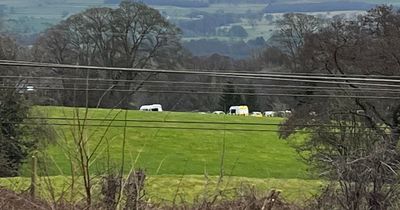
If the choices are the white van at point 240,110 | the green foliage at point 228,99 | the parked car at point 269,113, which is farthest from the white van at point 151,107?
the parked car at point 269,113

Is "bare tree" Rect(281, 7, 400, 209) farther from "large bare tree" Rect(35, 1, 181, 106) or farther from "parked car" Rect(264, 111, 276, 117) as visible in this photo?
"large bare tree" Rect(35, 1, 181, 106)

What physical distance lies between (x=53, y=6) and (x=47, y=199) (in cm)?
2677

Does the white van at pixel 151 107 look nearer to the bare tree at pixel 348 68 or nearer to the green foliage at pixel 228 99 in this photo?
the green foliage at pixel 228 99

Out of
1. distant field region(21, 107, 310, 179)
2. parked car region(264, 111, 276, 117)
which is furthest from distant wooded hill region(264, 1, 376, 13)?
parked car region(264, 111, 276, 117)

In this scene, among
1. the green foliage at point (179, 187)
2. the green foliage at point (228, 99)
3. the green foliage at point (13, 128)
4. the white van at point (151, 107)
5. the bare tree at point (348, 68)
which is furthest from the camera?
the white van at point (151, 107)

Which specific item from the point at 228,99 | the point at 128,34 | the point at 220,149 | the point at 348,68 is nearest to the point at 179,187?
the point at 348,68

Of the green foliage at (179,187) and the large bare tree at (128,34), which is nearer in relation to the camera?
the green foliage at (179,187)

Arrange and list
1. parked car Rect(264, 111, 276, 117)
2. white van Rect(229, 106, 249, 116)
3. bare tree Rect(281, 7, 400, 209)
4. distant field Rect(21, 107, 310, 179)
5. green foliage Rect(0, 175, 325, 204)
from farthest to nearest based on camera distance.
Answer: parked car Rect(264, 111, 276, 117), white van Rect(229, 106, 249, 116), distant field Rect(21, 107, 310, 179), bare tree Rect(281, 7, 400, 209), green foliage Rect(0, 175, 325, 204)

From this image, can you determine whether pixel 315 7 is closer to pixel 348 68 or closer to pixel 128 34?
pixel 128 34

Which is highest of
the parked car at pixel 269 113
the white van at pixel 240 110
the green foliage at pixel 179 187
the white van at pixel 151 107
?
the green foliage at pixel 179 187

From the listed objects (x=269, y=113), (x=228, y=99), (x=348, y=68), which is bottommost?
(x=269, y=113)

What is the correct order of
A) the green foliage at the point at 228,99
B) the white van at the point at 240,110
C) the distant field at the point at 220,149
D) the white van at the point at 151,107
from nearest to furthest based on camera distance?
1. the green foliage at the point at 228,99
2. the white van at the point at 151,107
3. the distant field at the point at 220,149
4. the white van at the point at 240,110

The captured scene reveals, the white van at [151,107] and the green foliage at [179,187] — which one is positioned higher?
the green foliage at [179,187]

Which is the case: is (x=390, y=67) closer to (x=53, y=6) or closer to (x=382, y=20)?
(x=382, y=20)
